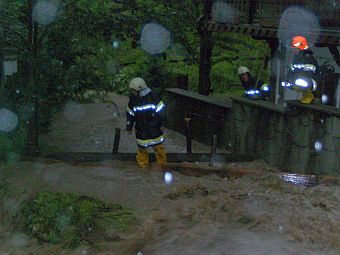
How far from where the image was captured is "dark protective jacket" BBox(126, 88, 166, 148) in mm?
9109

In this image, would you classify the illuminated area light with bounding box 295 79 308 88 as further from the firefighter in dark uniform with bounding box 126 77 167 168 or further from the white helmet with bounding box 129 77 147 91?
the white helmet with bounding box 129 77 147 91

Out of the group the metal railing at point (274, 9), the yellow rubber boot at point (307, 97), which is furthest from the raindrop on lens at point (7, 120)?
the metal railing at point (274, 9)

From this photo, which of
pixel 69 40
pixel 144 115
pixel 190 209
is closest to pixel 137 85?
pixel 144 115

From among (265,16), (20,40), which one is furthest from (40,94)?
(265,16)

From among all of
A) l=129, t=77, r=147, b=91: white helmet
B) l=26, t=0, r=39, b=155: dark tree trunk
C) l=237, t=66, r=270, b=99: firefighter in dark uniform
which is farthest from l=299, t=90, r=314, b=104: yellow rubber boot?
l=26, t=0, r=39, b=155: dark tree trunk

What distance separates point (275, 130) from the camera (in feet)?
38.1

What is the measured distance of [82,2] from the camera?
1006cm

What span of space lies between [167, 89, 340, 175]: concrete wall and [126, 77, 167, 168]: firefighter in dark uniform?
2932 millimetres

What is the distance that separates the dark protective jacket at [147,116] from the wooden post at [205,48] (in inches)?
276

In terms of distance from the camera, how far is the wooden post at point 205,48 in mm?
15945

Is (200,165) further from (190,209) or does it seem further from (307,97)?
(190,209)

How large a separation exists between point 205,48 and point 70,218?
11423 mm

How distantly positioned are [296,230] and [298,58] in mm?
6240

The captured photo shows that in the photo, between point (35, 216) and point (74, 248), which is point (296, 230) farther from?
point (35, 216)
